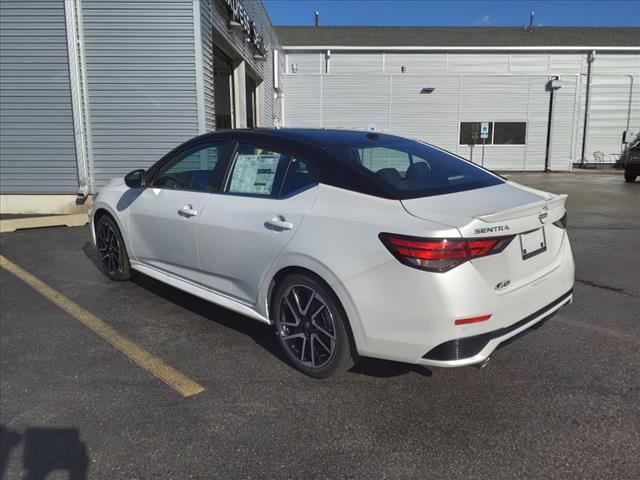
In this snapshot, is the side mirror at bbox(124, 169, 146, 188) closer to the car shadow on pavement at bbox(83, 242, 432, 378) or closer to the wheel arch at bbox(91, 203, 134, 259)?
the wheel arch at bbox(91, 203, 134, 259)

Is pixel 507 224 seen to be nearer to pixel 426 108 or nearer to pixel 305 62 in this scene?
pixel 426 108

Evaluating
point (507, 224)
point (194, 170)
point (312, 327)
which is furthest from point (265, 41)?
point (507, 224)

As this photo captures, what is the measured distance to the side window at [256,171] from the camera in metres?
3.52

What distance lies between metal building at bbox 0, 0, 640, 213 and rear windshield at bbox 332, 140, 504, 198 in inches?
278

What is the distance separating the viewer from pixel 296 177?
3396 mm

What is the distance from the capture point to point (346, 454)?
8.39 ft

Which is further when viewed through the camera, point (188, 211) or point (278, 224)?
point (188, 211)

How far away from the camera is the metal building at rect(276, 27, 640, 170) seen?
2539 cm


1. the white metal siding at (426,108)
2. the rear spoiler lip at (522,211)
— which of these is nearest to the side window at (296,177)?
the rear spoiler lip at (522,211)

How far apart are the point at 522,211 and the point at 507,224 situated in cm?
20

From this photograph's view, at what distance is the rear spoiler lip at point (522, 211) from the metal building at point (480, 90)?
74.5ft

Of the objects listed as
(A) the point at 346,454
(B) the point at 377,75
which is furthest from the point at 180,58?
(B) the point at 377,75

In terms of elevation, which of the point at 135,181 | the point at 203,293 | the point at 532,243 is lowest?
the point at 203,293

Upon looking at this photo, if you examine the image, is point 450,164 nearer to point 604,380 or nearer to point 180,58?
point 604,380
